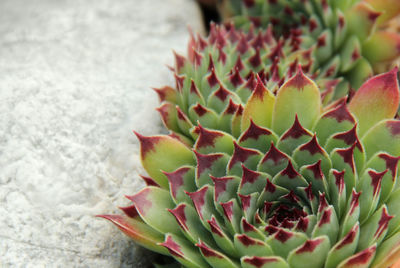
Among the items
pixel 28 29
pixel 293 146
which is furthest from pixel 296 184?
pixel 28 29

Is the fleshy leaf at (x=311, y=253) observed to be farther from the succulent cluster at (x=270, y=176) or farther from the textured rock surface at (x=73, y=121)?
the textured rock surface at (x=73, y=121)

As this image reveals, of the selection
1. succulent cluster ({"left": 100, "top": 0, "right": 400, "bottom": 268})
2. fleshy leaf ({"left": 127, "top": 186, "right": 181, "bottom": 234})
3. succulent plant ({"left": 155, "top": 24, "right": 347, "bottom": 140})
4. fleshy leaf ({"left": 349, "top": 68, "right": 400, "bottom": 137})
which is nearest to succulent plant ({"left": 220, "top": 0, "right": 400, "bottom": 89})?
succulent plant ({"left": 155, "top": 24, "right": 347, "bottom": 140})

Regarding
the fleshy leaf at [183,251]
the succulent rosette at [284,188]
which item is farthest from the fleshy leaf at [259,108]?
the fleshy leaf at [183,251]

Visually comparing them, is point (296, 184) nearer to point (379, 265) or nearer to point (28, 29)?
point (379, 265)

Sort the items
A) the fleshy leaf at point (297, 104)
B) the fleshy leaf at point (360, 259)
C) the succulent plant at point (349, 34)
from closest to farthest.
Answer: the fleshy leaf at point (360, 259)
the fleshy leaf at point (297, 104)
the succulent plant at point (349, 34)

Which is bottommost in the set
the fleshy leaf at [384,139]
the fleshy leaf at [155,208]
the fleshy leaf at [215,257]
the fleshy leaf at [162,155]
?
the fleshy leaf at [384,139]

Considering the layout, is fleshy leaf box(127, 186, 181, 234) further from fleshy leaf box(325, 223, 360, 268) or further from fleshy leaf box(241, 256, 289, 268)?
fleshy leaf box(325, 223, 360, 268)
